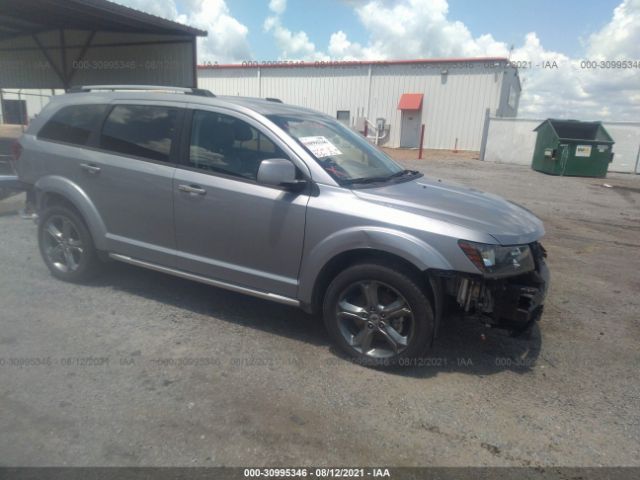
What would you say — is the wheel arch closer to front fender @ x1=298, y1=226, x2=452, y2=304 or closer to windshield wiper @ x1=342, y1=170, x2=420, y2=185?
front fender @ x1=298, y1=226, x2=452, y2=304

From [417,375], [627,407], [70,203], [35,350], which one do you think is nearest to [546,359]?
[627,407]

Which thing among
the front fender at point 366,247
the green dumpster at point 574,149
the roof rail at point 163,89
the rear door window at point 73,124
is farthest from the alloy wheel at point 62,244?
the green dumpster at point 574,149

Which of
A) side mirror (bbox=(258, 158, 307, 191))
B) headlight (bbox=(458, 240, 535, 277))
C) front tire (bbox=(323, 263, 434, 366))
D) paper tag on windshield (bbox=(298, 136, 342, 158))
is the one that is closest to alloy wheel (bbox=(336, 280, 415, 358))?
front tire (bbox=(323, 263, 434, 366))

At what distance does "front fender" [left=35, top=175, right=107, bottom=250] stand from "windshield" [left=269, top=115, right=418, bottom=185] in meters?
1.93

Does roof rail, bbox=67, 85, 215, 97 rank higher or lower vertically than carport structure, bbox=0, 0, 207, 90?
lower

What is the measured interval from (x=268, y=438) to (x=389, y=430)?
0.70 metres

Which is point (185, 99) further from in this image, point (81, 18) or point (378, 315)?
point (81, 18)

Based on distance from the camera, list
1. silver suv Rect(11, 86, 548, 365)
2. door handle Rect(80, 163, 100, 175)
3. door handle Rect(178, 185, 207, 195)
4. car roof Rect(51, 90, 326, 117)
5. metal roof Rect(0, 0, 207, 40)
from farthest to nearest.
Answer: metal roof Rect(0, 0, 207, 40) → door handle Rect(80, 163, 100, 175) → car roof Rect(51, 90, 326, 117) → door handle Rect(178, 185, 207, 195) → silver suv Rect(11, 86, 548, 365)

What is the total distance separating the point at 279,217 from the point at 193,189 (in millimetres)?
799

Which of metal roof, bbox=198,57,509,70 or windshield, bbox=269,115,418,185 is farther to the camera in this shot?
metal roof, bbox=198,57,509,70

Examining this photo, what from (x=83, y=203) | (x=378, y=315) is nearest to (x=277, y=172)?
(x=378, y=315)

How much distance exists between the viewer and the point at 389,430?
2756 mm

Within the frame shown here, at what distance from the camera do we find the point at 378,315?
131 inches

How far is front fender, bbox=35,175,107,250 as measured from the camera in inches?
171
